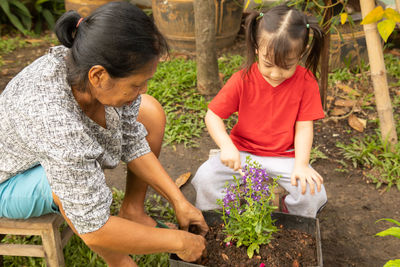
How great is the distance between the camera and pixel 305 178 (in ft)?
6.72

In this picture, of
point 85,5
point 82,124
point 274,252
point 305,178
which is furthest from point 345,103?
point 85,5

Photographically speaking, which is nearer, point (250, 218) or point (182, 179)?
point (250, 218)

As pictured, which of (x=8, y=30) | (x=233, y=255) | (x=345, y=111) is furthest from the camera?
(x=8, y=30)

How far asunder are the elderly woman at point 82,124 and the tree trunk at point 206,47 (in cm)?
198

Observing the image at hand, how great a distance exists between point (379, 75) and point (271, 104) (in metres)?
0.97

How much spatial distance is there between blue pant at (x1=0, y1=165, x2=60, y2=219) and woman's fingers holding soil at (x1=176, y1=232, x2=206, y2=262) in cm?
57

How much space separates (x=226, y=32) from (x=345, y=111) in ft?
6.42

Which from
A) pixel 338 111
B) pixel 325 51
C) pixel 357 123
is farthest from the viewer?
pixel 338 111

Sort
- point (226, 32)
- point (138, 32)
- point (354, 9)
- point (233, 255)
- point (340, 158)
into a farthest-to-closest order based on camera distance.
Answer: point (226, 32)
point (354, 9)
point (340, 158)
point (233, 255)
point (138, 32)

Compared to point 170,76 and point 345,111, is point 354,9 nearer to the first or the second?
point 345,111

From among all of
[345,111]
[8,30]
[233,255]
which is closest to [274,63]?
[233,255]

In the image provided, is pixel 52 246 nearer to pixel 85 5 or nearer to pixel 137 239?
pixel 137 239

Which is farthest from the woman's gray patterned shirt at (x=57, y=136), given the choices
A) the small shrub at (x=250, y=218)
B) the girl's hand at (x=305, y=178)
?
the girl's hand at (x=305, y=178)

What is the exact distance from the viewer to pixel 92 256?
220 cm
